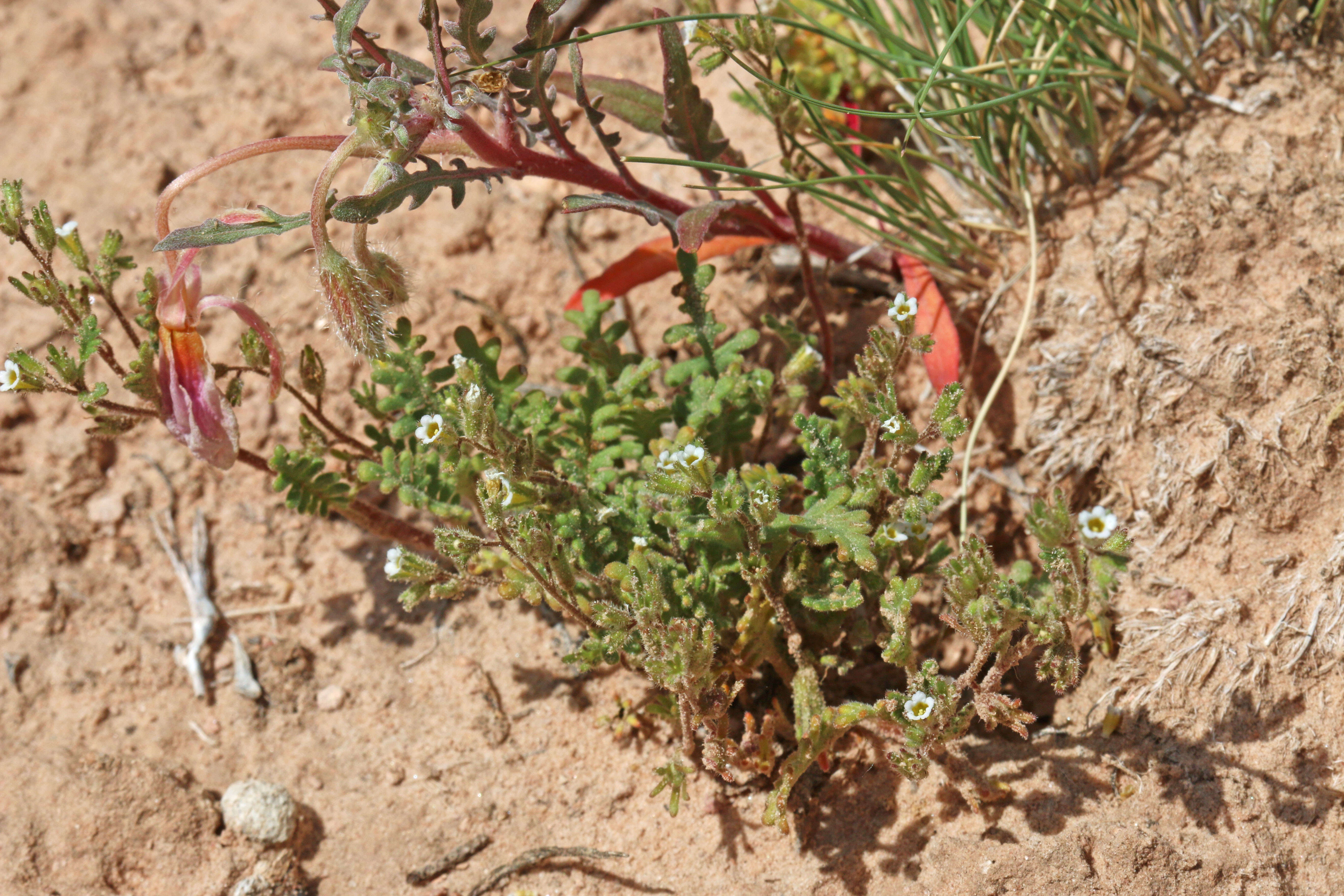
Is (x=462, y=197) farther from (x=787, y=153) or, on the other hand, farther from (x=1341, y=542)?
(x=1341, y=542)

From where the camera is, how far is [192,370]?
2.21m

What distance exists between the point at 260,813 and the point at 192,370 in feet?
3.38

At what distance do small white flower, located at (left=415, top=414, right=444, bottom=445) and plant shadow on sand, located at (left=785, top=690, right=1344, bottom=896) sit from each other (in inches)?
43.1

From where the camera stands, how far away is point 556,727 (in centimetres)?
258

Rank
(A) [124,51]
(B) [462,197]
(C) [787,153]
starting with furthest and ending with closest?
1. (A) [124,51]
2. (C) [787,153]
3. (B) [462,197]

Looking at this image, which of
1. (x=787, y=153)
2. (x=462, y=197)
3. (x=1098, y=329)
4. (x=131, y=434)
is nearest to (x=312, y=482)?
(x=462, y=197)

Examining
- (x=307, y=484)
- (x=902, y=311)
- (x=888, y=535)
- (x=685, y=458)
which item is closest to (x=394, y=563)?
(x=307, y=484)

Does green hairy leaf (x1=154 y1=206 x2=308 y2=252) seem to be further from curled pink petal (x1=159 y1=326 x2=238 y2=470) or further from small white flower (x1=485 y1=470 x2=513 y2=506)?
small white flower (x1=485 y1=470 x2=513 y2=506)

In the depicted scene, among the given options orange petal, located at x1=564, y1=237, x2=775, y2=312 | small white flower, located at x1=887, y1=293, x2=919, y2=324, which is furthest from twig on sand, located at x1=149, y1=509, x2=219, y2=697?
small white flower, located at x1=887, y1=293, x2=919, y2=324

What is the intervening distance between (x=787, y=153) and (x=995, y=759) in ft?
4.90

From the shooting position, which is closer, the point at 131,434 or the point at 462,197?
the point at 462,197

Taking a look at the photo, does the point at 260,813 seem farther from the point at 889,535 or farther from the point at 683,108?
the point at 683,108

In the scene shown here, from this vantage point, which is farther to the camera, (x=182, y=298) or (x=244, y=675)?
(x=244, y=675)

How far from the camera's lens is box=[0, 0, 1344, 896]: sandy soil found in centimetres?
213
